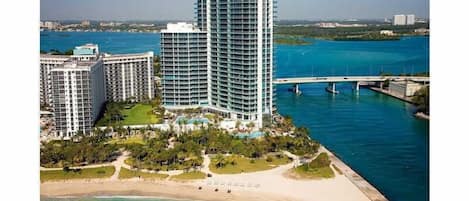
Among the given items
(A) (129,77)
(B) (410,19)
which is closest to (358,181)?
(B) (410,19)

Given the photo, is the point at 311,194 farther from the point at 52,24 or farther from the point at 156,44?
the point at 156,44

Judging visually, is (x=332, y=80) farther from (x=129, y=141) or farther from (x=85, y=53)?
(x=129, y=141)

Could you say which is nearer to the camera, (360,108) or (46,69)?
→ (46,69)

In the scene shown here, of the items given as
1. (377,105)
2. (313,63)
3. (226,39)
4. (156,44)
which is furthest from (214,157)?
(313,63)

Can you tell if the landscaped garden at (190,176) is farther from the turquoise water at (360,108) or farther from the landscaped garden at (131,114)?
the landscaped garden at (131,114)

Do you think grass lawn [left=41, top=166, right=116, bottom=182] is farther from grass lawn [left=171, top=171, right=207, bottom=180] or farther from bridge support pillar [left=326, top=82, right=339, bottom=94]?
bridge support pillar [left=326, top=82, right=339, bottom=94]

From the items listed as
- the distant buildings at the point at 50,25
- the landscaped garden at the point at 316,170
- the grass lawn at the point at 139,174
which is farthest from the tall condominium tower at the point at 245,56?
the distant buildings at the point at 50,25
